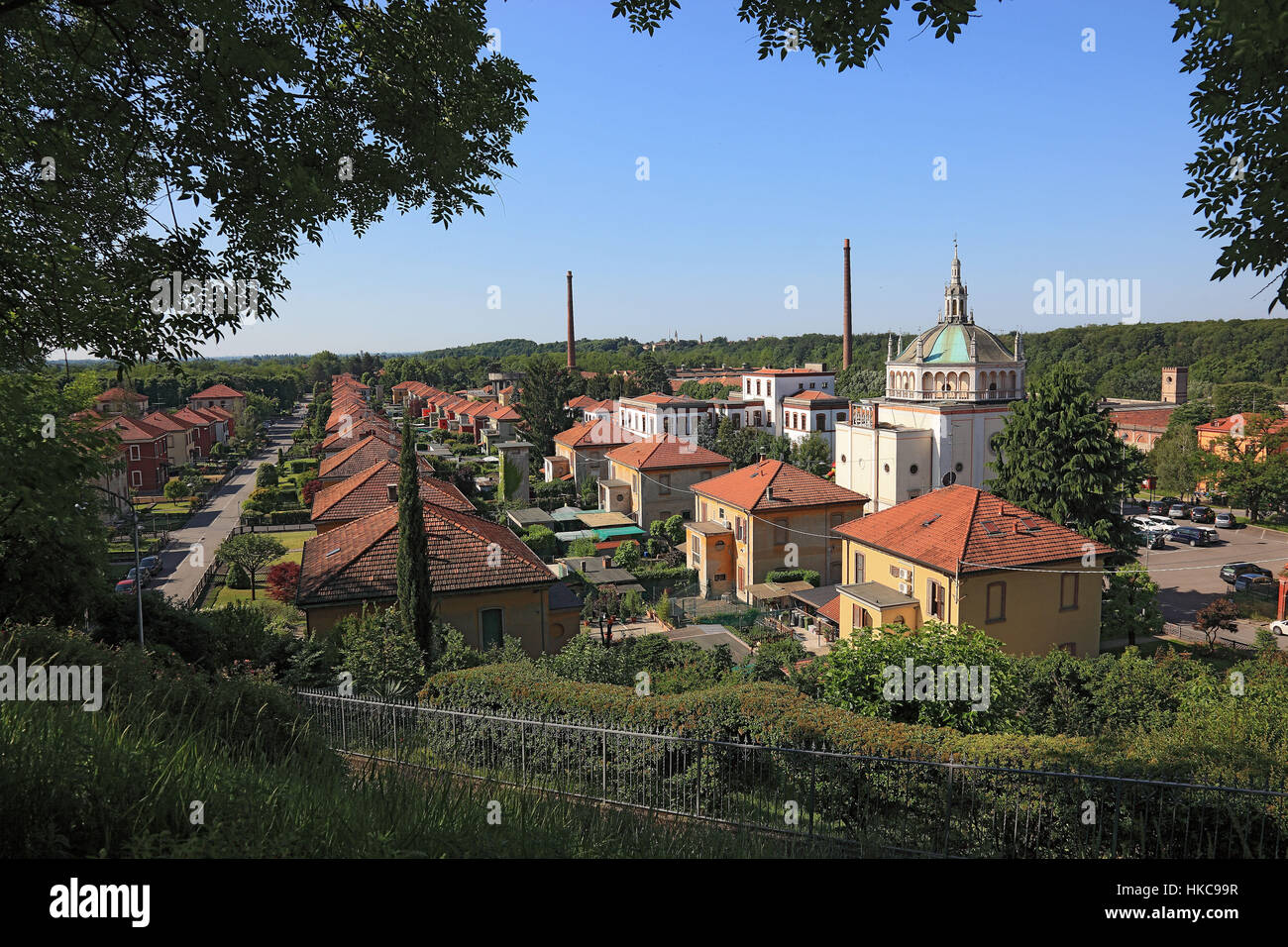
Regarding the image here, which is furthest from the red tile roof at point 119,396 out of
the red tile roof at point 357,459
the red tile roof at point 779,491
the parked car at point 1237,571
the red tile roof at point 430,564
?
the parked car at point 1237,571

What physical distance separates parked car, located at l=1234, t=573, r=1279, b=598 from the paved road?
48482 mm

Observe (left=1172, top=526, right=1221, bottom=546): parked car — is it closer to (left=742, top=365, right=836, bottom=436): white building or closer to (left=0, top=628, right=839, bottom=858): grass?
(left=742, top=365, right=836, bottom=436): white building

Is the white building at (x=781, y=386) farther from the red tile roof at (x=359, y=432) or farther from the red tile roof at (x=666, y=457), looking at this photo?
the red tile roof at (x=359, y=432)

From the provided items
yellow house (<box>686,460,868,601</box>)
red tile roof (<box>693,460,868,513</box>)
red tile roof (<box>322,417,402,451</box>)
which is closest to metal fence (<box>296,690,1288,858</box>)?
yellow house (<box>686,460,868,601</box>)

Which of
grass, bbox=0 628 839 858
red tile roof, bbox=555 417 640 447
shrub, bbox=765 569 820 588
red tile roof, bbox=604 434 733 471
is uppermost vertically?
red tile roof, bbox=555 417 640 447

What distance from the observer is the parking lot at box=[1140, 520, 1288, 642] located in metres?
37.3

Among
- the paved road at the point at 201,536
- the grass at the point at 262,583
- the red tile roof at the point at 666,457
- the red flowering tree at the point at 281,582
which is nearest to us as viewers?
the red flowering tree at the point at 281,582

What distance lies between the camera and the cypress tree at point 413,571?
18906 mm

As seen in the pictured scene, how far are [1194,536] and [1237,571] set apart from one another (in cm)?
1047

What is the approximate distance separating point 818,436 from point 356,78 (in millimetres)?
70256

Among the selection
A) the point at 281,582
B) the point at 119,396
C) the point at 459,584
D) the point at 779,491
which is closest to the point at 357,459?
the point at 281,582

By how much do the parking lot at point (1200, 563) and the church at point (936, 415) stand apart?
1182cm

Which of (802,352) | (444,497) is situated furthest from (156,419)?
(802,352)

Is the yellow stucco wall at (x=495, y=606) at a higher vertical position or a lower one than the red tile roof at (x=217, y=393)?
lower
